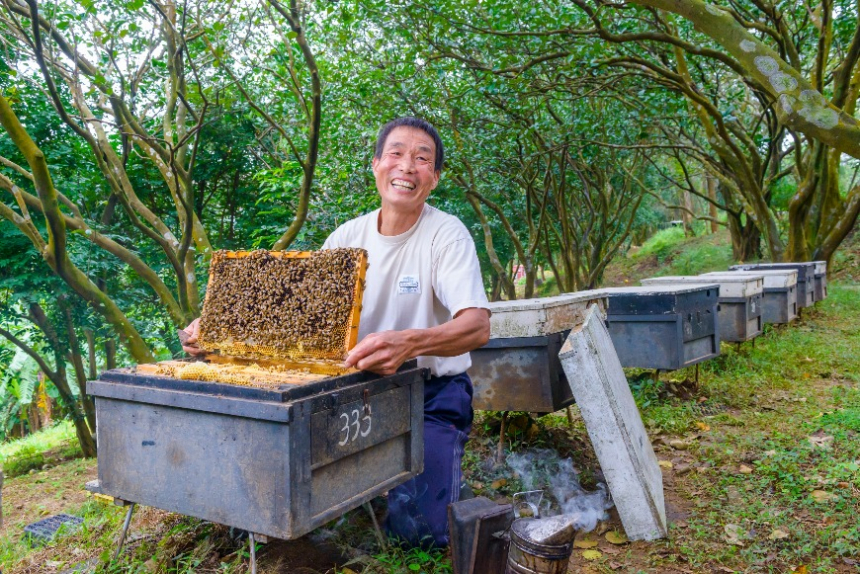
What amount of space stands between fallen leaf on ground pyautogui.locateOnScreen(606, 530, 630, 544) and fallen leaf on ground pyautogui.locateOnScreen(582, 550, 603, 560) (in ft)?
0.40

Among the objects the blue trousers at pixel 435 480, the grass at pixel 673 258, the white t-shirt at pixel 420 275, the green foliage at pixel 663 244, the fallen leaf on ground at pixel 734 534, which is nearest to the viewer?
the white t-shirt at pixel 420 275

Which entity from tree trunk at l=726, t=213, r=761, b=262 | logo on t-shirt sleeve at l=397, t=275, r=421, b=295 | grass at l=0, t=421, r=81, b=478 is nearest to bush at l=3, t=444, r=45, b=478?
grass at l=0, t=421, r=81, b=478

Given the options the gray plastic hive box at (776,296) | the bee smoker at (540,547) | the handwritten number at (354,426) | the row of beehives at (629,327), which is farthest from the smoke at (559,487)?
the gray plastic hive box at (776,296)

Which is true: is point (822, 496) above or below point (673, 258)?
below

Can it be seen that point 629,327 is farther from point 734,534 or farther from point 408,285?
point 408,285

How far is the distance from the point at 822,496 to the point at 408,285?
102 inches

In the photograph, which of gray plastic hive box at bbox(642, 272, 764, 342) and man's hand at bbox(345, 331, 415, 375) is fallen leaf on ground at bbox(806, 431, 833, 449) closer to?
gray plastic hive box at bbox(642, 272, 764, 342)

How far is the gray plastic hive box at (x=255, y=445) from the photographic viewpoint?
2039mm

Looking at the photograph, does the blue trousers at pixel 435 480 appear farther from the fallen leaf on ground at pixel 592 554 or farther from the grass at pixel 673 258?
the grass at pixel 673 258

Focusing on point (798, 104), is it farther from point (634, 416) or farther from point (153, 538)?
point (153, 538)

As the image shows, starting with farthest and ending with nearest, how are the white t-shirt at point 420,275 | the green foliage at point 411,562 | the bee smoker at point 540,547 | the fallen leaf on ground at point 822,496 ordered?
the fallen leaf on ground at point 822,496, the white t-shirt at point 420,275, the green foliage at point 411,562, the bee smoker at point 540,547

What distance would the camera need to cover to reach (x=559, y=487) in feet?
12.6

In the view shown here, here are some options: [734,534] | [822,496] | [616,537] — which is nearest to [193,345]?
[616,537]

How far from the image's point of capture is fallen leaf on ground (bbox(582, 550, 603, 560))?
313cm
